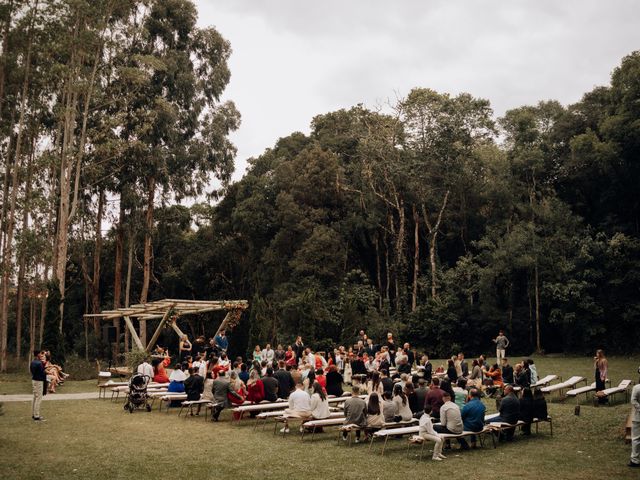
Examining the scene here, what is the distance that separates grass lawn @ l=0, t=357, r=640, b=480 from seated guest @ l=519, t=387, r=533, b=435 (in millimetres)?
324

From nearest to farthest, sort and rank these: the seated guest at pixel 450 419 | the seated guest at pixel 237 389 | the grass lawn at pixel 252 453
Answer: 1. the grass lawn at pixel 252 453
2. the seated guest at pixel 450 419
3. the seated guest at pixel 237 389

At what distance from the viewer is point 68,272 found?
45188 mm

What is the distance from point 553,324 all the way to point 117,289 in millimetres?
24875

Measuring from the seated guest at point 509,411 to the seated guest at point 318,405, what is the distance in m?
3.44

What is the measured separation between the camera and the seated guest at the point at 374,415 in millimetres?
11986

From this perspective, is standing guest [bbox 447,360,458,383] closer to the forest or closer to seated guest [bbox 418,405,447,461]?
seated guest [bbox 418,405,447,461]

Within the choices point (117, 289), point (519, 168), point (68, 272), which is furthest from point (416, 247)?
point (68, 272)

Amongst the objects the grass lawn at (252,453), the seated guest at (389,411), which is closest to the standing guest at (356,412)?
the grass lawn at (252,453)

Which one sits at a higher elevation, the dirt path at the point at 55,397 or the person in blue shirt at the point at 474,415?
the person in blue shirt at the point at 474,415

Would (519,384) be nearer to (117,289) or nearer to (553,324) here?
(553,324)

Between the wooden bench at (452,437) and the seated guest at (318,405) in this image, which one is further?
the seated guest at (318,405)

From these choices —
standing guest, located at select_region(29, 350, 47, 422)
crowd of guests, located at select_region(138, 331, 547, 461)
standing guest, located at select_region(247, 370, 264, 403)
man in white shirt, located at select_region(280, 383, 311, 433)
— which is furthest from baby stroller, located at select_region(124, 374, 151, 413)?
man in white shirt, located at select_region(280, 383, 311, 433)

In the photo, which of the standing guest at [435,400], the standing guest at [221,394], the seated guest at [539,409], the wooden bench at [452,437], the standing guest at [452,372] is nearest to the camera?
the wooden bench at [452,437]

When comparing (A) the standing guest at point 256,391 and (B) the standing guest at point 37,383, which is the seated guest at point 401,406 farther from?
(B) the standing guest at point 37,383
